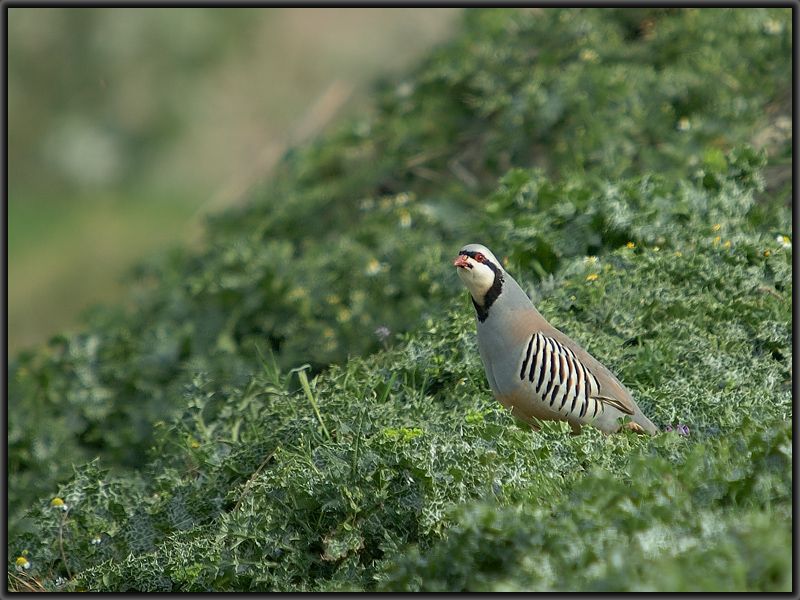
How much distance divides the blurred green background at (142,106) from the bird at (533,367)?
345 inches

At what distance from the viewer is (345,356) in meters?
7.17

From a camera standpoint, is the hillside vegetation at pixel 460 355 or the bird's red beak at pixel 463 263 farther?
the bird's red beak at pixel 463 263

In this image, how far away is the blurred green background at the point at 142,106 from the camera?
542 inches

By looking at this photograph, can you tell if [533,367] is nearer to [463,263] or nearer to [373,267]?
[463,263]

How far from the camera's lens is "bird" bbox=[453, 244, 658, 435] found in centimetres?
452

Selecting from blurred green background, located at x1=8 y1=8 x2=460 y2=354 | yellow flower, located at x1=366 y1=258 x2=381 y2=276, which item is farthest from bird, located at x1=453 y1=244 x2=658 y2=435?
blurred green background, located at x1=8 y1=8 x2=460 y2=354

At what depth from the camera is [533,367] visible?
4.57m

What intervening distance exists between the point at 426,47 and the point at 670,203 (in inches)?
242

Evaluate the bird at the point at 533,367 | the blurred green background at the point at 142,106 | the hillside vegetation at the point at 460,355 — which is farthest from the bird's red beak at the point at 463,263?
the blurred green background at the point at 142,106

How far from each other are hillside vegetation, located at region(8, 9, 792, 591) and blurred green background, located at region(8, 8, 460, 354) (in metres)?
3.41

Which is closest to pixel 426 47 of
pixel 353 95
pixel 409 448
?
pixel 353 95

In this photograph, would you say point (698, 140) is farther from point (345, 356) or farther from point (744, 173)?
point (345, 356)

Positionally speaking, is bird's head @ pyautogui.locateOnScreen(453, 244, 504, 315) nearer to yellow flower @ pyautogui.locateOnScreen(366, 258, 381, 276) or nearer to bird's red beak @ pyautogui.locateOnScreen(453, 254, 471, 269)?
bird's red beak @ pyautogui.locateOnScreen(453, 254, 471, 269)

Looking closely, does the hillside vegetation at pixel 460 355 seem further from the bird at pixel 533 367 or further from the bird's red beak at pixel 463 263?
the bird's red beak at pixel 463 263
